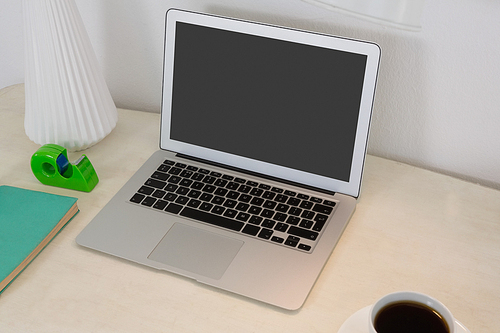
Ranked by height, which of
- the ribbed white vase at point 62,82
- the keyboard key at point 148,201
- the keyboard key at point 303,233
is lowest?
the keyboard key at point 148,201

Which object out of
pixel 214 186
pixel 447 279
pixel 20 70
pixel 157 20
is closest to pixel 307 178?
pixel 214 186

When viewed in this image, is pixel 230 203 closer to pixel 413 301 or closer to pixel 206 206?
pixel 206 206

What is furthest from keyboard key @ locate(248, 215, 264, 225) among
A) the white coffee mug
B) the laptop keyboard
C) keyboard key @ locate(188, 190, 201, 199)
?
the white coffee mug

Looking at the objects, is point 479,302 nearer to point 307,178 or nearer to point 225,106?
point 307,178

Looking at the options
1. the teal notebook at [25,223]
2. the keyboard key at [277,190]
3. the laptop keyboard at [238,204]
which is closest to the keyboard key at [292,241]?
the laptop keyboard at [238,204]

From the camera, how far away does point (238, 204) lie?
801 mm

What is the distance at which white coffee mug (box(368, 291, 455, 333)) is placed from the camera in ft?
1.68

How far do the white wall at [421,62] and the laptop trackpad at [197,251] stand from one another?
0.38 metres

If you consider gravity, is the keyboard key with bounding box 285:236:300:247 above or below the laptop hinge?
below

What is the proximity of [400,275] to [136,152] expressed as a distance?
0.53m

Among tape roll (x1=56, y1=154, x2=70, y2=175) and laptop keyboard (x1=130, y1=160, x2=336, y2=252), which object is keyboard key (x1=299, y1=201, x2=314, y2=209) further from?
tape roll (x1=56, y1=154, x2=70, y2=175)

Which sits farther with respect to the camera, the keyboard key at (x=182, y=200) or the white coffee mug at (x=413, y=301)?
the keyboard key at (x=182, y=200)

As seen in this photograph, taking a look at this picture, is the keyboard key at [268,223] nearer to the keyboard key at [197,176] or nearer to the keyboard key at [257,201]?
the keyboard key at [257,201]

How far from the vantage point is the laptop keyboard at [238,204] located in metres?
0.75
